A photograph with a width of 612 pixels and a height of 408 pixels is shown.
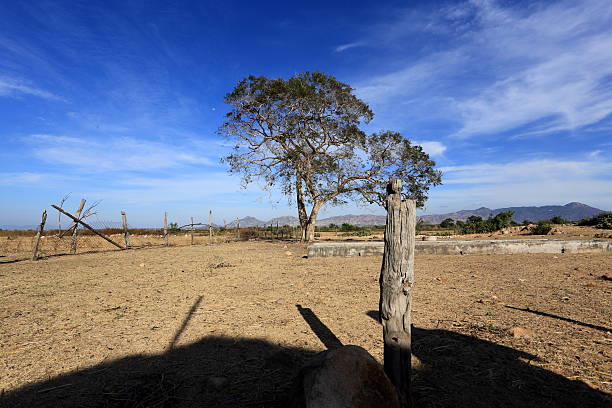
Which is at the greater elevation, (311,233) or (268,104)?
(268,104)

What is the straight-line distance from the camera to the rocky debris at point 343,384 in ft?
7.19

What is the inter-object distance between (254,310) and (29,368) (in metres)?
2.89

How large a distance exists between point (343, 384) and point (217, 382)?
152cm

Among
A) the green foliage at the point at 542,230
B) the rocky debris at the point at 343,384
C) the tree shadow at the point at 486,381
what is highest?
the green foliage at the point at 542,230

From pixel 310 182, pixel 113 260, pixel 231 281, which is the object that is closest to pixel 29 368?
pixel 231 281

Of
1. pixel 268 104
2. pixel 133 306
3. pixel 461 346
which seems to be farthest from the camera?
pixel 268 104

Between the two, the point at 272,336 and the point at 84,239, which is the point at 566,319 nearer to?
the point at 272,336

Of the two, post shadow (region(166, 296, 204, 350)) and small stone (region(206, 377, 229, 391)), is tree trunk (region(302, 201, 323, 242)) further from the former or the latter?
small stone (region(206, 377, 229, 391))

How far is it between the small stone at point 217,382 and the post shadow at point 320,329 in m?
1.23

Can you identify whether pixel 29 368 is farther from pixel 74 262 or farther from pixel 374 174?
pixel 374 174

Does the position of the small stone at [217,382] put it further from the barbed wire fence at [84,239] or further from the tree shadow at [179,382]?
the barbed wire fence at [84,239]

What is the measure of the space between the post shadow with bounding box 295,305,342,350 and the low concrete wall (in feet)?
21.4

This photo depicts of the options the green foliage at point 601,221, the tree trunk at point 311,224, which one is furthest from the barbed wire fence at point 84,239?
the green foliage at point 601,221

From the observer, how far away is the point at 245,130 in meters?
19.1
